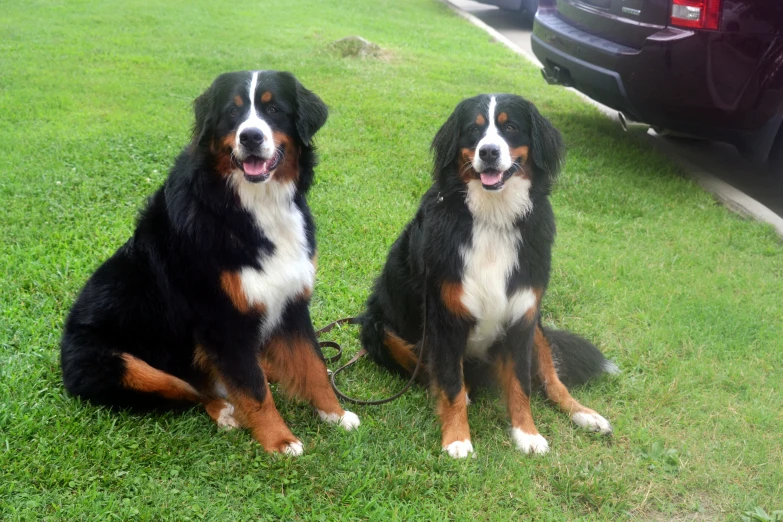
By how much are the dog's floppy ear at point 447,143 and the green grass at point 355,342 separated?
1.20 meters

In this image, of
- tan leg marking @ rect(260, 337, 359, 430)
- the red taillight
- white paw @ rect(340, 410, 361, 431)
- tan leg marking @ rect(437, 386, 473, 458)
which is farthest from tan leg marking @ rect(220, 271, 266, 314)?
the red taillight

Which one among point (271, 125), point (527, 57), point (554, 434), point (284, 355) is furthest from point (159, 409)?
point (527, 57)

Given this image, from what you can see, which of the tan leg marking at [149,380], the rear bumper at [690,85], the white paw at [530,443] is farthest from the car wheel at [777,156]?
the tan leg marking at [149,380]

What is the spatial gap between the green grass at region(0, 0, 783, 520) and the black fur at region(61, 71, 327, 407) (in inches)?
10.4

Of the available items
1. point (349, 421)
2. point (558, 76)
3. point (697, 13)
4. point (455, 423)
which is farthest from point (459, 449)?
point (558, 76)

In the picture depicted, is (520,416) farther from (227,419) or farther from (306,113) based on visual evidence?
(306,113)

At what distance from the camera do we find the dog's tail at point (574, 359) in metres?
3.69

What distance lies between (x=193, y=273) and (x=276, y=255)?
0.37 meters

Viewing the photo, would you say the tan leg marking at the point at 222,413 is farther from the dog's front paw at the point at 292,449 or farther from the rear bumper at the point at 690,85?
the rear bumper at the point at 690,85

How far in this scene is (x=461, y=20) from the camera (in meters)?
15.0

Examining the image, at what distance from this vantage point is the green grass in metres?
2.96

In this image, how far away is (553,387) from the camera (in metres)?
3.56

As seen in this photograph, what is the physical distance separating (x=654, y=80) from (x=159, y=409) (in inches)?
186

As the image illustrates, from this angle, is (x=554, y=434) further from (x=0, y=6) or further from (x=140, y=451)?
(x=0, y=6)
